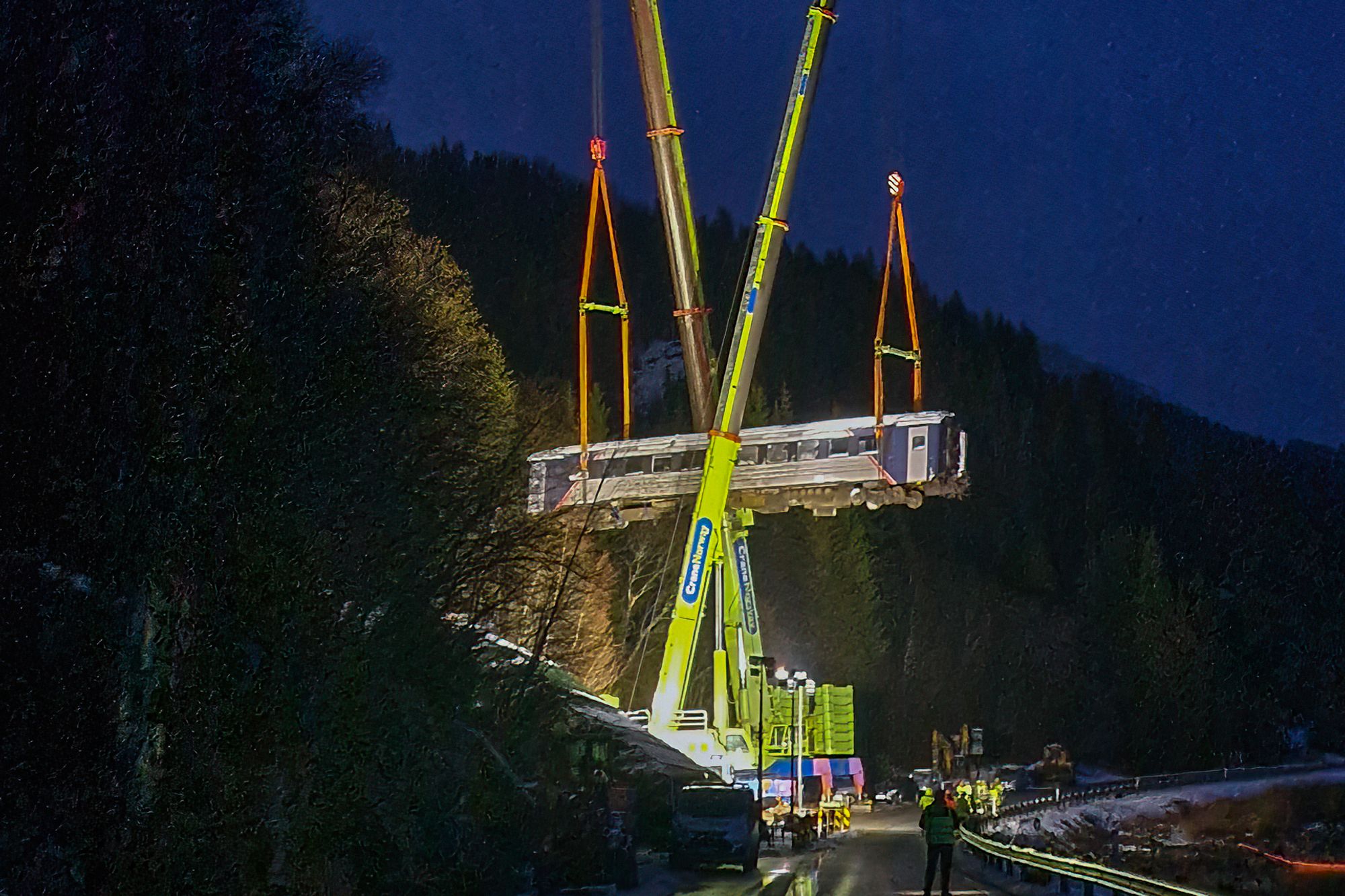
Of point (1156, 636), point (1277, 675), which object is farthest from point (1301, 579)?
point (1156, 636)

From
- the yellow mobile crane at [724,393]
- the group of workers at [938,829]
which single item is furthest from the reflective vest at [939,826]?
the yellow mobile crane at [724,393]

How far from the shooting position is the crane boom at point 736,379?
123ft

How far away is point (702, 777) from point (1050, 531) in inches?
4084

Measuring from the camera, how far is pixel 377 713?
14180mm

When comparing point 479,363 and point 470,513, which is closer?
point 470,513

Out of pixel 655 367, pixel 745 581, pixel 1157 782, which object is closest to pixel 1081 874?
pixel 745 581

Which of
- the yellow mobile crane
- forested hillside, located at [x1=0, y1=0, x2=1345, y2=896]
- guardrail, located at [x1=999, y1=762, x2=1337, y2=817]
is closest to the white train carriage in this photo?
the yellow mobile crane

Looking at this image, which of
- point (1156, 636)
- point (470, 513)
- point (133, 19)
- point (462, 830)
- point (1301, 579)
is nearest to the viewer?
point (133, 19)

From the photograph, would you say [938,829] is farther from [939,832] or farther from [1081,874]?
[1081,874]

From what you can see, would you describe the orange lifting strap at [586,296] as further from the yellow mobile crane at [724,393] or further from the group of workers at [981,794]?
the group of workers at [981,794]

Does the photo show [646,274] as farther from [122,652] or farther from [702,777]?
[122,652]

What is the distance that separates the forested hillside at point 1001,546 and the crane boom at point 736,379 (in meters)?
12.6

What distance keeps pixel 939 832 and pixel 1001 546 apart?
349 feet

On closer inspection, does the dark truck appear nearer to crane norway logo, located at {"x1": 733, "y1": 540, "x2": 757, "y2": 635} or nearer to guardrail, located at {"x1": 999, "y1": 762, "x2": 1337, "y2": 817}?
crane norway logo, located at {"x1": 733, "y1": 540, "x2": 757, "y2": 635}
